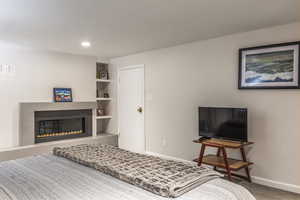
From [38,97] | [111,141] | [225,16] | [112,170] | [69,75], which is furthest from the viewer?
[111,141]

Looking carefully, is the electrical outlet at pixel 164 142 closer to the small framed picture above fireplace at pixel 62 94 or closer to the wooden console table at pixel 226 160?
the wooden console table at pixel 226 160

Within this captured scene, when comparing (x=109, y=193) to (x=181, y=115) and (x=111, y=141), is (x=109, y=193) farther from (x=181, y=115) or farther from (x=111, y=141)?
(x=111, y=141)

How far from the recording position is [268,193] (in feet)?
9.71

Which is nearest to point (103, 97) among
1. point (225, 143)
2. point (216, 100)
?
point (216, 100)

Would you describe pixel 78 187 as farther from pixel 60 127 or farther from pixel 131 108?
pixel 60 127

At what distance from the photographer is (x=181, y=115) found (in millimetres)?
4219

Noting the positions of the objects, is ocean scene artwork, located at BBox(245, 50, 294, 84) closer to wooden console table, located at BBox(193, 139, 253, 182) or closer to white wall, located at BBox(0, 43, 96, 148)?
wooden console table, located at BBox(193, 139, 253, 182)

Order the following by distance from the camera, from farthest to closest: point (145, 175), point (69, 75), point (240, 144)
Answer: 1. point (69, 75)
2. point (240, 144)
3. point (145, 175)

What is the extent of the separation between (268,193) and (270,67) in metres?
1.67

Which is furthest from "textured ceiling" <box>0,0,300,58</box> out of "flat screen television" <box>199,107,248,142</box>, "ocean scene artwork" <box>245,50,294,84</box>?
"flat screen television" <box>199,107,248,142</box>

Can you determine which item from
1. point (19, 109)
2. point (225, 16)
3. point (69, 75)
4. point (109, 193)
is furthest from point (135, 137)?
point (109, 193)

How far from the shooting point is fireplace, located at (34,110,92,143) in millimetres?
4664

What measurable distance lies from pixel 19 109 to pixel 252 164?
165 inches

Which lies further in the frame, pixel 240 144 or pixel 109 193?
pixel 240 144
